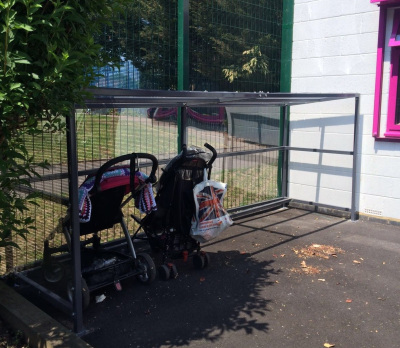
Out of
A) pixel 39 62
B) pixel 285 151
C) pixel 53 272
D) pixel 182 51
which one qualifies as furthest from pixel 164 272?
pixel 285 151

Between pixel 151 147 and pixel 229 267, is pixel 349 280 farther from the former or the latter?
pixel 151 147

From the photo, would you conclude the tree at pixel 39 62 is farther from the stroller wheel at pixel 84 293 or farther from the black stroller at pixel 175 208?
the black stroller at pixel 175 208

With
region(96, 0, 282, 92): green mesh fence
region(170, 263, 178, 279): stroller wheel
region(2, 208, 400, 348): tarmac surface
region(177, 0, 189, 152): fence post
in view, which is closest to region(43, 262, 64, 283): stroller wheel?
region(2, 208, 400, 348): tarmac surface

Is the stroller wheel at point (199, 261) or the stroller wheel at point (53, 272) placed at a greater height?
the stroller wheel at point (53, 272)

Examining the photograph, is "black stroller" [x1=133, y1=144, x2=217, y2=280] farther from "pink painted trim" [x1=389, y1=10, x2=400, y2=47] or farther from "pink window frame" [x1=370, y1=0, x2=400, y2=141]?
"pink painted trim" [x1=389, y1=10, x2=400, y2=47]

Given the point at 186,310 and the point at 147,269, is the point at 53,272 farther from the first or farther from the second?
the point at 186,310

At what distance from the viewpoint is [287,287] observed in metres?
4.73

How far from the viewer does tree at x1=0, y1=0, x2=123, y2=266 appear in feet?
7.71

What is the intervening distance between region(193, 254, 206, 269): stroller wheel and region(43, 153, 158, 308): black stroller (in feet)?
2.12

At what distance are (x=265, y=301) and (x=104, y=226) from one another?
1.75 m

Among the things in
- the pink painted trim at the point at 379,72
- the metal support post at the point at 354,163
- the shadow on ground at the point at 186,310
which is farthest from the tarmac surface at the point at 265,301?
the pink painted trim at the point at 379,72

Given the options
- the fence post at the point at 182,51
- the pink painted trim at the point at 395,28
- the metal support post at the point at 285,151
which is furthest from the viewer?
the metal support post at the point at 285,151

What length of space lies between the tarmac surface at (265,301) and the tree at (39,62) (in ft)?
5.41

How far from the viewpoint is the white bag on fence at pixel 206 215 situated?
16.0ft
